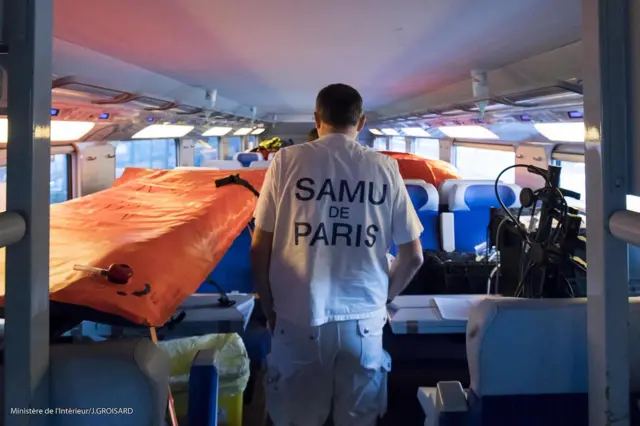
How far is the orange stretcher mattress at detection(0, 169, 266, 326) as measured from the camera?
5.81 feet

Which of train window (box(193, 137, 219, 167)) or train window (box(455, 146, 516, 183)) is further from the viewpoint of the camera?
train window (box(193, 137, 219, 167))

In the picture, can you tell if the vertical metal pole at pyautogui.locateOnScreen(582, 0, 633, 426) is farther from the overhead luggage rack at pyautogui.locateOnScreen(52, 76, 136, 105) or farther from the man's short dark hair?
the overhead luggage rack at pyautogui.locateOnScreen(52, 76, 136, 105)

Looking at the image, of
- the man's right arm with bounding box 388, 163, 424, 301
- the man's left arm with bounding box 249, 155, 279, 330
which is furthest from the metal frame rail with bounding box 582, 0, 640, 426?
the man's left arm with bounding box 249, 155, 279, 330

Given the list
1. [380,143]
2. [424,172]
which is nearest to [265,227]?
[424,172]

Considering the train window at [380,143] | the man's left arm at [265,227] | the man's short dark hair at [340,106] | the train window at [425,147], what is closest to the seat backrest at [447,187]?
the man's short dark hair at [340,106]

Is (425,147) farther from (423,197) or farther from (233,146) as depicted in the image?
(423,197)

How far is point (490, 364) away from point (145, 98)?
135 inches

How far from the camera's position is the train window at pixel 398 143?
1476cm

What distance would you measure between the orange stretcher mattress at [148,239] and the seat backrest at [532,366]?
1045mm

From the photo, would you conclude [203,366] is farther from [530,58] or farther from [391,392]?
[530,58]

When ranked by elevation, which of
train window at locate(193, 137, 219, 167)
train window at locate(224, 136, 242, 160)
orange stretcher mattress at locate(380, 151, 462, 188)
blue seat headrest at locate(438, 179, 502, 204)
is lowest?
blue seat headrest at locate(438, 179, 502, 204)

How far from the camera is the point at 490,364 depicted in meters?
1.56

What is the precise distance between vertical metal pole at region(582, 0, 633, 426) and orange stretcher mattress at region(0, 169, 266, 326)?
1301mm

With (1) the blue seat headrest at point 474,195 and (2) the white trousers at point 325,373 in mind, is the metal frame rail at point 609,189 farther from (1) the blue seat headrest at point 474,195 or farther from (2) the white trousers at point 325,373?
(1) the blue seat headrest at point 474,195
